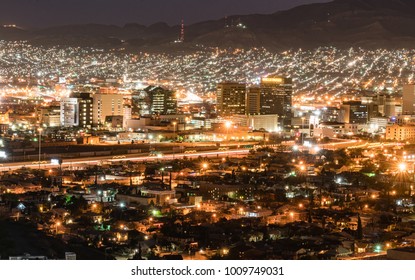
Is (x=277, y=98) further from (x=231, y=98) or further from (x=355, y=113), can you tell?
(x=355, y=113)

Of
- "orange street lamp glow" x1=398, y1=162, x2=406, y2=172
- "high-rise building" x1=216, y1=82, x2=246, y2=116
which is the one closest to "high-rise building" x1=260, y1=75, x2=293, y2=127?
"high-rise building" x1=216, y1=82, x2=246, y2=116

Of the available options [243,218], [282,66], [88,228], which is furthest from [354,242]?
[282,66]

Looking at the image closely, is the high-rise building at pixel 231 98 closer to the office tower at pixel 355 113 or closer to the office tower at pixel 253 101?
the office tower at pixel 253 101

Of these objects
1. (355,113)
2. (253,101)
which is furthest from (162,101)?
(355,113)

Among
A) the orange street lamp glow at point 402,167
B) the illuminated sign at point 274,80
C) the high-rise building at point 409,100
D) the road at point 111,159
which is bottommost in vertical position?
the road at point 111,159

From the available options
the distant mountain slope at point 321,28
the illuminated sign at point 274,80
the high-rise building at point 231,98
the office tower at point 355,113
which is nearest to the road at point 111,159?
the high-rise building at point 231,98

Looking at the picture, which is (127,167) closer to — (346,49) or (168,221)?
Answer: (168,221)
